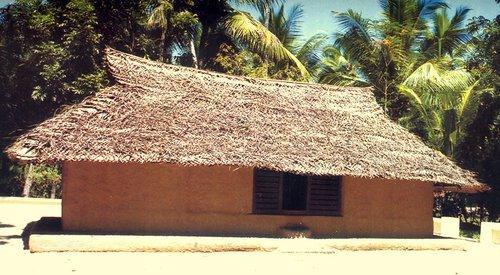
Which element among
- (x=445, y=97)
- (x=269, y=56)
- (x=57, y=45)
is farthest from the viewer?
(x=269, y=56)

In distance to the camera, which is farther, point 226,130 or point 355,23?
point 355,23

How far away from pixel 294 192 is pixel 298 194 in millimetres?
100

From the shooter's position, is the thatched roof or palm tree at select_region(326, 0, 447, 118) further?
palm tree at select_region(326, 0, 447, 118)

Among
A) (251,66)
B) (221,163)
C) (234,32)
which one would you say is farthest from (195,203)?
(251,66)

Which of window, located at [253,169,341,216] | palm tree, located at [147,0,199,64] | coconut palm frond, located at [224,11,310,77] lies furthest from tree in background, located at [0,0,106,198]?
window, located at [253,169,341,216]

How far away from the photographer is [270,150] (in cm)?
917

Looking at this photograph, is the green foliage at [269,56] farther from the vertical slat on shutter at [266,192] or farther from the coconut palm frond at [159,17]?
the vertical slat on shutter at [266,192]

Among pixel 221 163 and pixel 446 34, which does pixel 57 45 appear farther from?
pixel 446 34

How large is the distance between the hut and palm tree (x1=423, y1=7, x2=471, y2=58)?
736 centimetres

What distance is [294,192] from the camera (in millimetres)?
10273

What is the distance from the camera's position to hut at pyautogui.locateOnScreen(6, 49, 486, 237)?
8.47 m

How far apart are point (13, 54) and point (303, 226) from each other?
1279 centimetres

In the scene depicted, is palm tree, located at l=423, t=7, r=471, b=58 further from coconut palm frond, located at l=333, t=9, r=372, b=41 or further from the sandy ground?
the sandy ground

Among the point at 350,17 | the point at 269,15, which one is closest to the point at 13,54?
the point at 269,15
